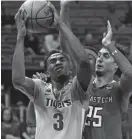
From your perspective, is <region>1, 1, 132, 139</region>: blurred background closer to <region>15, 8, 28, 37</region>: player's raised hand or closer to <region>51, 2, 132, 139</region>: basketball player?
A: <region>51, 2, 132, 139</region>: basketball player

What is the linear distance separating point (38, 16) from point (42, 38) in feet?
26.3

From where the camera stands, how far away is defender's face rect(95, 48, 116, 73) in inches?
210

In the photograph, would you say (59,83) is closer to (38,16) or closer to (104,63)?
(38,16)

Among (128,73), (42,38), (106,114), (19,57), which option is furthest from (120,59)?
(42,38)

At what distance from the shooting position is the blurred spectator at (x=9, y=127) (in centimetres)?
890

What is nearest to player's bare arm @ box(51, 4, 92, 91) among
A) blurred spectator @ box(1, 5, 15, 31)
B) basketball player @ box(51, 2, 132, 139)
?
basketball player @ box(51, 2, 132, 139)

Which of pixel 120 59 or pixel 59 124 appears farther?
pixel 120 59

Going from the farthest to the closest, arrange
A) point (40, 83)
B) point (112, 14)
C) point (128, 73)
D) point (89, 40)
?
point (112, 14) → point (89, 40) → point (40, 83) → point (128, 73)

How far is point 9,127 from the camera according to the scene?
8.95 metres

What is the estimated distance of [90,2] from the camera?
13.8m

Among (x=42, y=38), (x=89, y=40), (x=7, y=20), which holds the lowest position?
(x=89, y=40)

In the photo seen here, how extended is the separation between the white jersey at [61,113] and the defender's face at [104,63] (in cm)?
84

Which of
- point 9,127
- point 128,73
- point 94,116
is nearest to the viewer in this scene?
point 128,73

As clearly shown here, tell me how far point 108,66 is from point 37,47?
7.09 m
